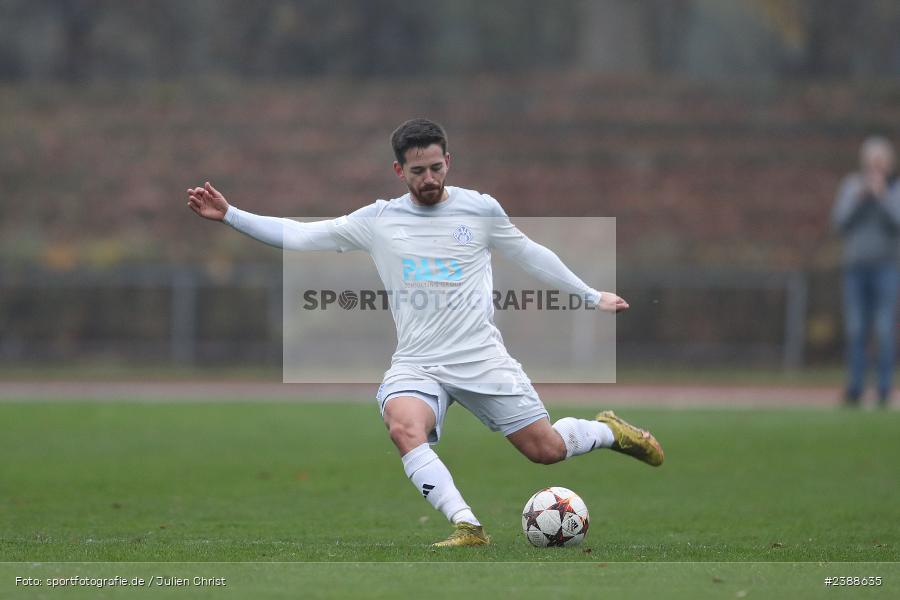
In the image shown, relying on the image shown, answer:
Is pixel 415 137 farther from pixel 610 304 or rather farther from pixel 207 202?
pixel 610 304

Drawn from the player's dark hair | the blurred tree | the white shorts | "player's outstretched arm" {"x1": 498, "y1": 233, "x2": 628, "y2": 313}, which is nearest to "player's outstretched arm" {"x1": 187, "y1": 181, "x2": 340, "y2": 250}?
the player's dark hair

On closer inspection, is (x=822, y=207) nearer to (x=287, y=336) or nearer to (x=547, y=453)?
(x=287, y=336)

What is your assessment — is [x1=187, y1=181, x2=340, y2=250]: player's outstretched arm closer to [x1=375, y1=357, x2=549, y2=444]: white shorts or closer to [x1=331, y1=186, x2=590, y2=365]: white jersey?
[x1=331, y1=186, x2=590, y2=365]: white jersey

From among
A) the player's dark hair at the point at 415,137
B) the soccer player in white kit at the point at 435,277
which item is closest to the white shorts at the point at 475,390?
the soccer player in white kit at the point at 435,277

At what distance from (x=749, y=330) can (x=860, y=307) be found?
692 cm

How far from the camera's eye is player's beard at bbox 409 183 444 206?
8172mm

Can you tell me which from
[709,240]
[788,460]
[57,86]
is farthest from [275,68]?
[788,460]

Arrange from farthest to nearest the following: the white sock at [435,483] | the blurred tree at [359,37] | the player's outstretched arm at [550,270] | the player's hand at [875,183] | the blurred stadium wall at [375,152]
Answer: the blurred tree at [359,37], the blurred stadium wall at [375,152], the player's hand at [875,183], the player's outstretched arm at [550,270], the white sock at [435,483]

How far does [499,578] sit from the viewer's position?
6.54 metres

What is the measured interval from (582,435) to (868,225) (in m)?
9.92

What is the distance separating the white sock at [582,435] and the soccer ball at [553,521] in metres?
0.68

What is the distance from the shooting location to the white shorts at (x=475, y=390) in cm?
810

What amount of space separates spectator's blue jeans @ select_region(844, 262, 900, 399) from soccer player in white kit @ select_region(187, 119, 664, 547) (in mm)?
9787

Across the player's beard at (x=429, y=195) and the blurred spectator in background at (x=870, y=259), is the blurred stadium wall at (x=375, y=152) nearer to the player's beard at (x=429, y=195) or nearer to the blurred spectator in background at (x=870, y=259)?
the blurred spectator in background at (x=870, y=259)
